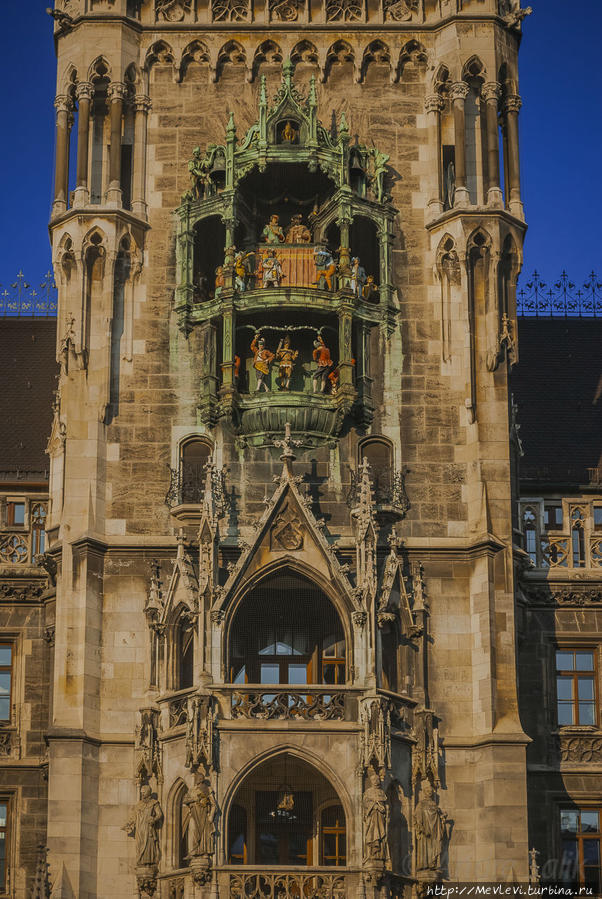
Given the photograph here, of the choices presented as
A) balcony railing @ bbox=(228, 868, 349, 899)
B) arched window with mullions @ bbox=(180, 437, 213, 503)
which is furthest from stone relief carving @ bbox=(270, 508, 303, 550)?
balcony railing @ bbox=(228, 868, 349, 899)

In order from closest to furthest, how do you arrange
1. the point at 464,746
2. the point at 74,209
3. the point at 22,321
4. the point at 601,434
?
the point at 464,746, the point at 74,209, the point at 601,434, the point at 22,321

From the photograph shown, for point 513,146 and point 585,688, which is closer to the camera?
point 585,688

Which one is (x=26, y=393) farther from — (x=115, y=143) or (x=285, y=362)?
(x=285, y=362)

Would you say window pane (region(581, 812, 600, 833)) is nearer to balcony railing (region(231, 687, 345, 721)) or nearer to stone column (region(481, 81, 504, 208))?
balcony railing (region(231, 687, 345, 721))

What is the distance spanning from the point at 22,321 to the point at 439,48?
432 inches

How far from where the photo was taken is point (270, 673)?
1483 inches

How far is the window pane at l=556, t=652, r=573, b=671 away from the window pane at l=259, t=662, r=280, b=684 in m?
5.16

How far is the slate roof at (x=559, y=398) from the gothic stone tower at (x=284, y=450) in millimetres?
3229

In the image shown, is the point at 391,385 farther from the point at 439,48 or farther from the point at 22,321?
the point at 22,321

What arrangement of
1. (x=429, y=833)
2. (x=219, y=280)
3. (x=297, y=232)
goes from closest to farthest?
(x=429, y=833)
(x=219, y=280)
(x=297, y=232)

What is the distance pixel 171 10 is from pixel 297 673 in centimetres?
1245

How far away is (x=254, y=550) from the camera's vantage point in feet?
120

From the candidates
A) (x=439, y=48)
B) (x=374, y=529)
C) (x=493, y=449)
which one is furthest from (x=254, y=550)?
(x=439, y=48)

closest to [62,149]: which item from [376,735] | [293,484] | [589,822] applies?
[293,484]
